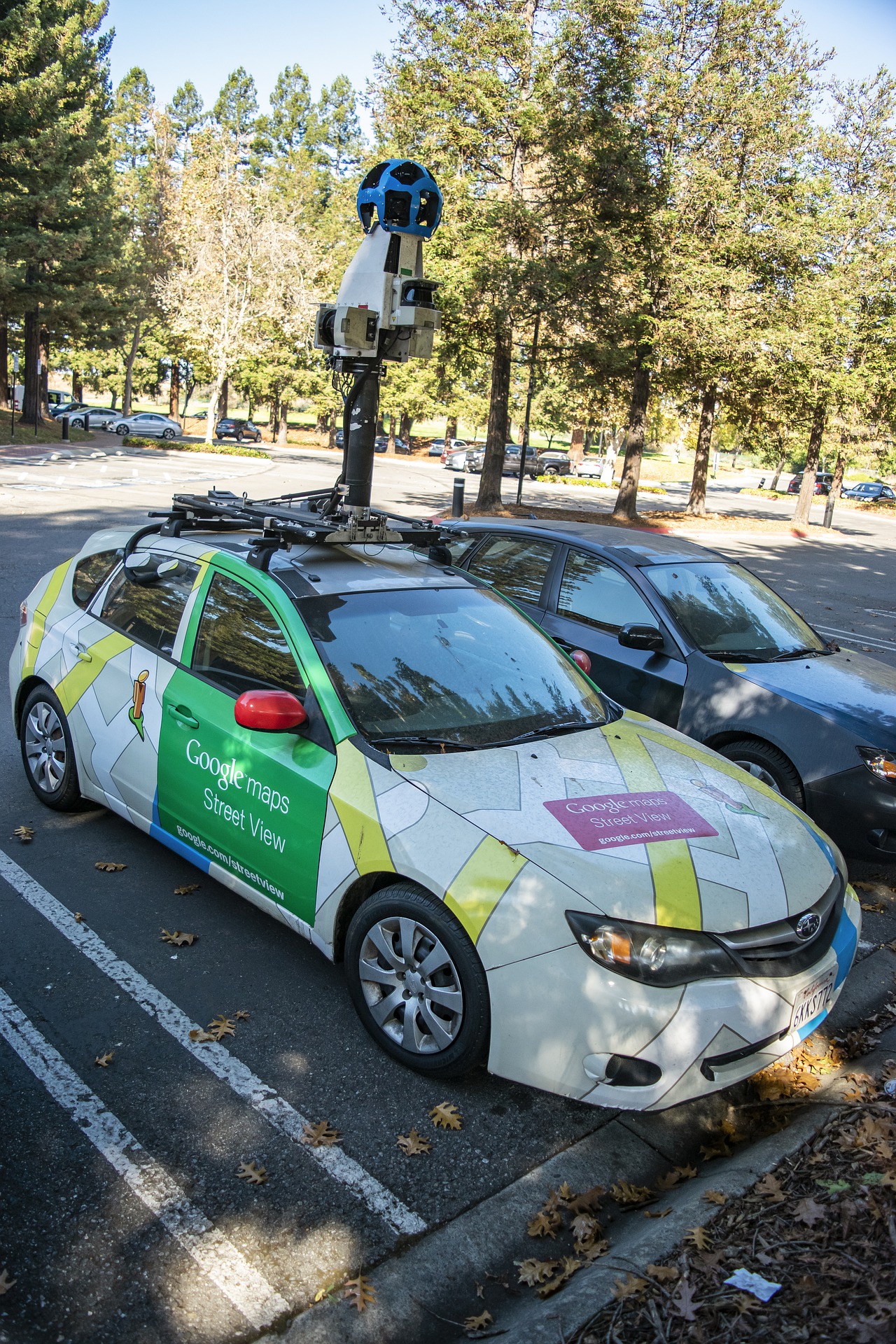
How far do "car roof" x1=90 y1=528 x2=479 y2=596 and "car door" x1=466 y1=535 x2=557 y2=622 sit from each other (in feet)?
6.18

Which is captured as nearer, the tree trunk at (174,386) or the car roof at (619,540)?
the car roof at (619,540)

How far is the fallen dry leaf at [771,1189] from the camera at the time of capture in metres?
2.85

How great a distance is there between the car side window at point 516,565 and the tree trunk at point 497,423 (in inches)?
662

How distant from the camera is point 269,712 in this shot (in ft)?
12.3

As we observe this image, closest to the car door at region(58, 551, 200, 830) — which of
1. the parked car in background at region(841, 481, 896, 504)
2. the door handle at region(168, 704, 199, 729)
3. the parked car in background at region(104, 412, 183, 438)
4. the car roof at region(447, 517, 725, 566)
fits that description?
the door handle at region(168, 704, 199, 729)

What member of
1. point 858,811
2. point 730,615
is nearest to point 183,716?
point 858,811

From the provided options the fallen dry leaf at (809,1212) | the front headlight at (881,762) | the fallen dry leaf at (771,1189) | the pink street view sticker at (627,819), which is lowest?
the fallen dry leaf at (771,1189)

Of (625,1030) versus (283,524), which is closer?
(625,1030)

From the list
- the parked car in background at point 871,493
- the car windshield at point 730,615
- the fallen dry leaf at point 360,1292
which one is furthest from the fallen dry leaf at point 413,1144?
the parked car in background at point 871,493

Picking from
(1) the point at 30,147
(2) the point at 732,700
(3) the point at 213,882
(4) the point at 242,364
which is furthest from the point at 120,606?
(4) the point at 242,364

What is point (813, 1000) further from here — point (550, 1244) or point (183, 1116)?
point (183, 1116)

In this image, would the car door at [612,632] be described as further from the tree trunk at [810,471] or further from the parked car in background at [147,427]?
the parked car in background at [147,427]

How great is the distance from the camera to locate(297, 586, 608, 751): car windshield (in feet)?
12.9

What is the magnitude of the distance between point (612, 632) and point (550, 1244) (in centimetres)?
413
